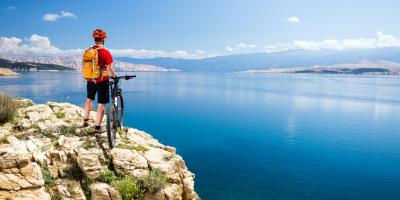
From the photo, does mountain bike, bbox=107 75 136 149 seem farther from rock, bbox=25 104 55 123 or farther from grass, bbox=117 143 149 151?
rock, bbox=25 104 55 123

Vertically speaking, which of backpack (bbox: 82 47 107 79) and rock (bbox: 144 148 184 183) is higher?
backpack (bbox: 82 47 107 79)

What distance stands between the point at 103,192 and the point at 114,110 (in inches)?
132

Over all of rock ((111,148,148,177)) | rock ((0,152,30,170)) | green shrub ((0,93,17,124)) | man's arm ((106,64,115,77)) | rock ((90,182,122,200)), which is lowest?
rock ((90,182,122,200))

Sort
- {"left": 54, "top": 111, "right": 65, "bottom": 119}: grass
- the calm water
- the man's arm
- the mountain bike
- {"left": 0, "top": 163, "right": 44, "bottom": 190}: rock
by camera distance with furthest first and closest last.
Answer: the calm water → {"left": 54, "top": 111, "right": 65, "bottom": 119}: grass → the man's arm → the mountain bike → {"left": 0, "top": 163, "right": 44, "bottom": 190}: rock

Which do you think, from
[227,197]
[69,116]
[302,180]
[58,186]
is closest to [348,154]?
[302,180]

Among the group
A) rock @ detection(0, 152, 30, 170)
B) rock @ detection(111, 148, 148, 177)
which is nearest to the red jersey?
rock @ detection(111, 148, 148, 177)

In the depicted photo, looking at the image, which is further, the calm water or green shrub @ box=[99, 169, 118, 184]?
the calm water

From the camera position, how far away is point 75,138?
1140 centimetres

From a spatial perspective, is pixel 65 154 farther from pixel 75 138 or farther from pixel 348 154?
pixel 348 154

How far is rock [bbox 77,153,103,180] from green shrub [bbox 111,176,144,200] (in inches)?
23.8

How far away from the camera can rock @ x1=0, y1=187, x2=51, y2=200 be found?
8.50 m

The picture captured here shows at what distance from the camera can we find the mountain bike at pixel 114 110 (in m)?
10.9

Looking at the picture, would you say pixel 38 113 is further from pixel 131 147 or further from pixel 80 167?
pixel 80 167

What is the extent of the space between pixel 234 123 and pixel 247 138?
30.0 ft
